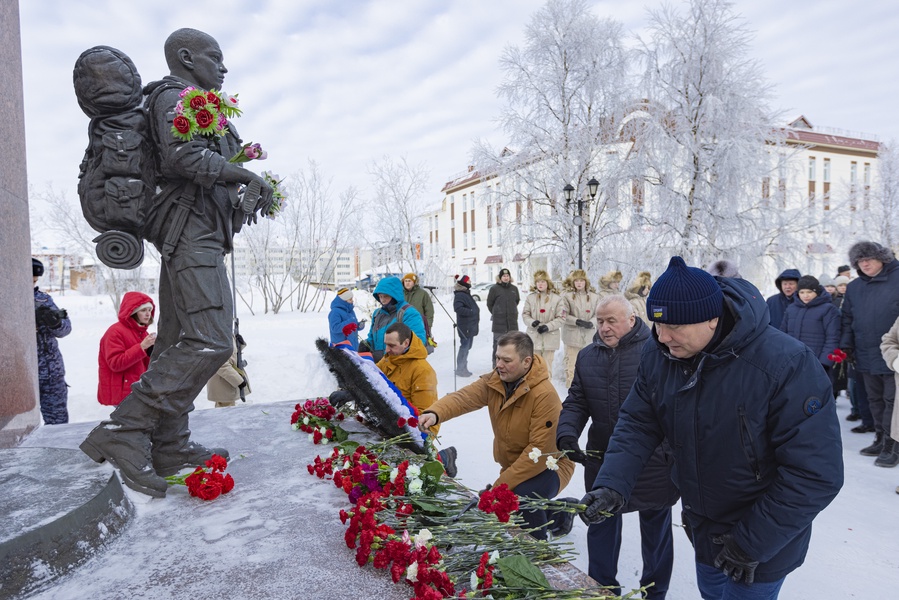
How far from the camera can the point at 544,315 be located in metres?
8.89

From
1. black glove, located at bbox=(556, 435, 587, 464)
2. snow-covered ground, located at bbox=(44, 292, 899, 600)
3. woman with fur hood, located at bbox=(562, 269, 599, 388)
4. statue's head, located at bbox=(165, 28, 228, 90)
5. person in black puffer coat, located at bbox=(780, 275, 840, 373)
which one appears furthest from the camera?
woman with fur hood, located at bbox=(562, 269, 599, 388)

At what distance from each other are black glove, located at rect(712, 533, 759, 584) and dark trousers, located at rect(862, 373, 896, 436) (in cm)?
466

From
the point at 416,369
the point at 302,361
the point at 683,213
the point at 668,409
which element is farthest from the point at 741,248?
the point at 668,409

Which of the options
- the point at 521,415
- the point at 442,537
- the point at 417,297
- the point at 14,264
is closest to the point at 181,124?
the point at 14,264

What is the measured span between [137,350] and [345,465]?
7.20 feet

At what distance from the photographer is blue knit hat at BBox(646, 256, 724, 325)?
1904mm

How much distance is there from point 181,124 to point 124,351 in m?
2.29

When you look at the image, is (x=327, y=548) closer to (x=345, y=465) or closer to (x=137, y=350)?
(x=345, y=465)

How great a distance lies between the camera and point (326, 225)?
1057 inches

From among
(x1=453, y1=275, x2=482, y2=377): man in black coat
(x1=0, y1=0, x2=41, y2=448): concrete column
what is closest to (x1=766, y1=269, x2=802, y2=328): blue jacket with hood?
(x1=453, y1=275, x2=482, y2=377): man in black coat

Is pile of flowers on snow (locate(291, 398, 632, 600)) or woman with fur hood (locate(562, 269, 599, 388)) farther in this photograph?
woman with fur hood (locate(562, 269, 599, 388))

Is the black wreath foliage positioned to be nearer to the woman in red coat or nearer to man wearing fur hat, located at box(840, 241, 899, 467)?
the woman in red coat

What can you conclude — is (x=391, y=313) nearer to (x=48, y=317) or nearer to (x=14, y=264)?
(x=48, y=317)

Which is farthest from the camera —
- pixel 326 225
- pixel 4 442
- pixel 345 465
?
pixel 326 225
